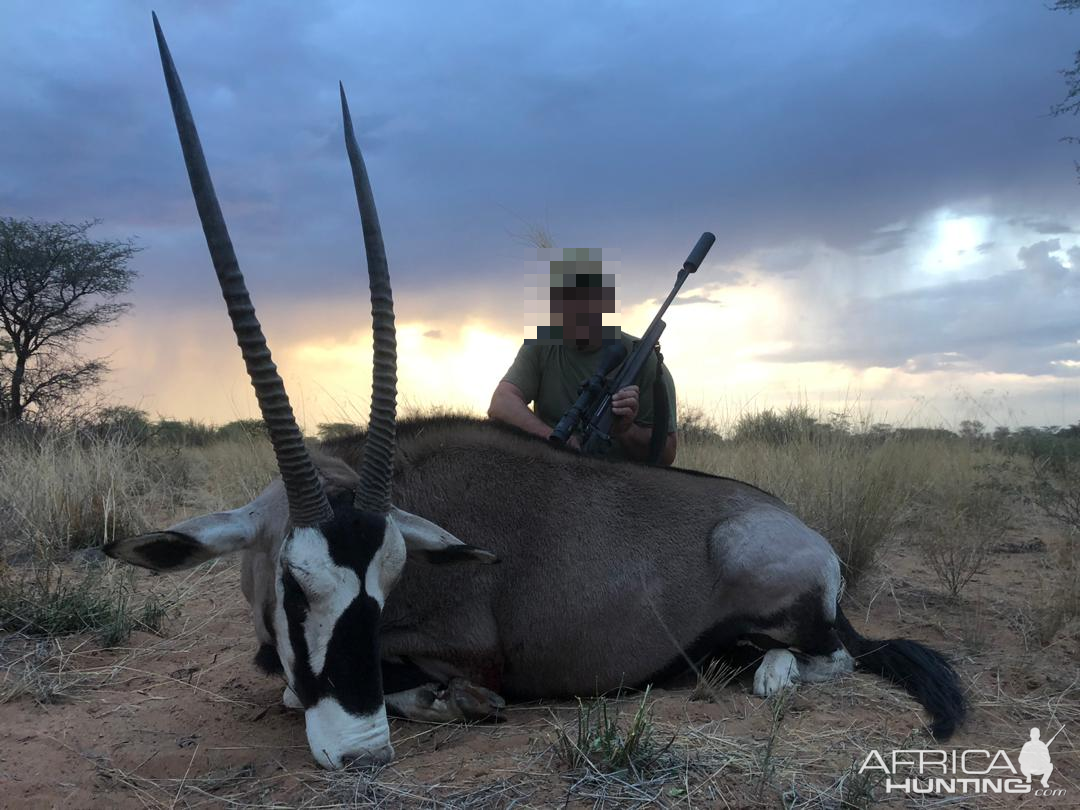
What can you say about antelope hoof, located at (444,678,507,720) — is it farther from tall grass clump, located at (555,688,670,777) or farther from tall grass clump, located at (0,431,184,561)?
tall grass clump, located at (0,431,184,561)

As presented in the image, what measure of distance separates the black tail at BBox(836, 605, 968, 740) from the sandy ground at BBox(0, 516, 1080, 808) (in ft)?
0.24

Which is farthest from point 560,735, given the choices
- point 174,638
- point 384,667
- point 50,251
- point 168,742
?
point 50,251

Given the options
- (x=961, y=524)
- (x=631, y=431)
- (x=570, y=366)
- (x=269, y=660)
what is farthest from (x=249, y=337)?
(x=961, y=524)

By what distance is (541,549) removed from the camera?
4309 millimetres

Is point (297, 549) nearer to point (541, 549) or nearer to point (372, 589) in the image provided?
point (372, 589)

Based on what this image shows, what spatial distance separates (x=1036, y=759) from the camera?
3564 mm

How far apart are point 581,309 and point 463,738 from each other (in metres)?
3.26

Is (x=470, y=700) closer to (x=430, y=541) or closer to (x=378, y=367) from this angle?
(x=430, y=541)

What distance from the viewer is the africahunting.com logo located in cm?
317

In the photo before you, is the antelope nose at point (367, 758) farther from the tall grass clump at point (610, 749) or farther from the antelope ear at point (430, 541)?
the antelope ear at point (430, 541)

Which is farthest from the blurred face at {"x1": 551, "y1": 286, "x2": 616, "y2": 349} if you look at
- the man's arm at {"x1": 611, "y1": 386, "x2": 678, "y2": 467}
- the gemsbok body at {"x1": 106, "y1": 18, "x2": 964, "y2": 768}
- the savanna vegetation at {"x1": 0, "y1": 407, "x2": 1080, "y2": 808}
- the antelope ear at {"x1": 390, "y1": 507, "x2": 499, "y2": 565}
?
the antelope ear at {"x1": 390, "y1": 507, "x2": 499, "y2": 565}

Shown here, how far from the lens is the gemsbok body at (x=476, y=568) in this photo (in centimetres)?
322

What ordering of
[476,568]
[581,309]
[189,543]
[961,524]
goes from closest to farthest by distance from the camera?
[189,543], [476,568], [581,309], [961,524]

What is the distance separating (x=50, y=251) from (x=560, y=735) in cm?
2207
